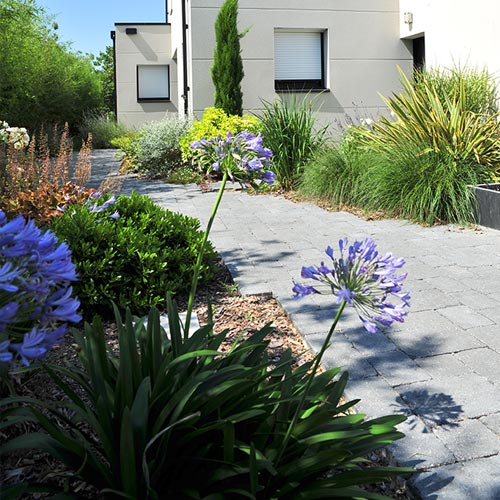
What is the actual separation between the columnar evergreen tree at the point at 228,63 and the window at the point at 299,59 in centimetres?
122

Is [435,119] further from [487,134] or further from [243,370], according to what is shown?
[243,370]

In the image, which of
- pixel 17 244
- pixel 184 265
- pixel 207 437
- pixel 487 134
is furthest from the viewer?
pixel 487 134

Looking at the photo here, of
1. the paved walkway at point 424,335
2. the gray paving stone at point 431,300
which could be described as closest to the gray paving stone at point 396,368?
the paved walkway at point 424,335

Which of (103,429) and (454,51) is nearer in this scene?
(103,429)

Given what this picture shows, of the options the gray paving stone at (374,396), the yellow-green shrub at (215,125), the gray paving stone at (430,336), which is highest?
the yellow-green shrub at (215,125)

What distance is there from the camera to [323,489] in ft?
5.12

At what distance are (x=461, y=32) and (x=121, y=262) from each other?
7844mm

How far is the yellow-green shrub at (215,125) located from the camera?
9.99m

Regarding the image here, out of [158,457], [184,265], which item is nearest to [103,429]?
[158,457]

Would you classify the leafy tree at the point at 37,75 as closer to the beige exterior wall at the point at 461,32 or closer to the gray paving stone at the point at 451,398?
the beige exterior wall at the point at 461,32

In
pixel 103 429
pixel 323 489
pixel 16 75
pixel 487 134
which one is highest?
pixel 16 75

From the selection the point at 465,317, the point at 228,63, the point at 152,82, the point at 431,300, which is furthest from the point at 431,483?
the point at 152,82

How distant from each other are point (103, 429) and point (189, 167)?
9.69 metres

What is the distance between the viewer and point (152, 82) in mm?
19922
